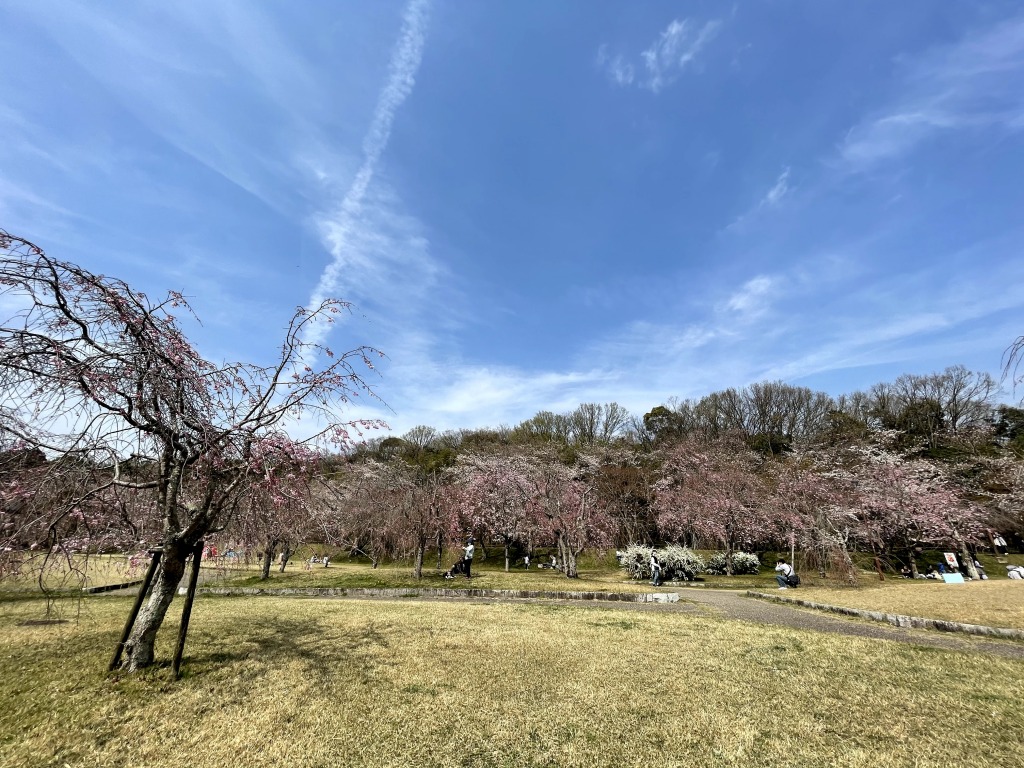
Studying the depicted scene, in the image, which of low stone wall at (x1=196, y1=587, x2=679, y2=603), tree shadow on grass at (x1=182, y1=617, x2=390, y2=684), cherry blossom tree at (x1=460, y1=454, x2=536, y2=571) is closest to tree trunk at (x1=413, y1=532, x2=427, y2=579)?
low stone wall at (x1=196, y1=587, x2=679, y2=603)

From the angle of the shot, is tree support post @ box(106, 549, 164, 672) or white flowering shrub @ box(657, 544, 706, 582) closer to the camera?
tree support post @ box(106, 549, 164, 672)

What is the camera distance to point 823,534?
65.9 ft

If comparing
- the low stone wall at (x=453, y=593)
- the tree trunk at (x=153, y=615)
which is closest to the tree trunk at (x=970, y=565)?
the low stone wall at (x=453, y=593)

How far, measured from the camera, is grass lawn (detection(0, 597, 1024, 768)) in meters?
4.03

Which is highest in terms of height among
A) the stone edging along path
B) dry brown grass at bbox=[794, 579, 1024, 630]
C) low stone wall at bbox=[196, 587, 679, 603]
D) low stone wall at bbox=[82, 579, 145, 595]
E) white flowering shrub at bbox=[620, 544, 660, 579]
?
white flowering shrub at bbox=[620, 544, 660, 579]

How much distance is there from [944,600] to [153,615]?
1820 cm

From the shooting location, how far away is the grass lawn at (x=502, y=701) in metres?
4.03

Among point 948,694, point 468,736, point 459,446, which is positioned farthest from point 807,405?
point 468,736

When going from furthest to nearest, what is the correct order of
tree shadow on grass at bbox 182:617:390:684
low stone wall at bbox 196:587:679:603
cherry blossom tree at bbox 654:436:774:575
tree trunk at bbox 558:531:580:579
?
cherry blossom tree at bbox 654:436:774:575 < tree trunk at bbox 558:531:580:579 < low stone wall at bbox 196:587:679:603 < tree shadow on grass at bbox 182:617:390:684

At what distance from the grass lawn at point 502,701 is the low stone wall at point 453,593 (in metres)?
5.39

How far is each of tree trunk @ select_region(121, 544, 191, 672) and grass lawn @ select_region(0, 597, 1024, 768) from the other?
0.41m

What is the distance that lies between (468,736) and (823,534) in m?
21.5

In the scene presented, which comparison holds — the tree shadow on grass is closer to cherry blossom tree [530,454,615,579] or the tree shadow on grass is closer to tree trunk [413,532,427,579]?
tree trunk [413,532,427,579]

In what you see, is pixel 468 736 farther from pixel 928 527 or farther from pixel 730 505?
pixel 928 527
